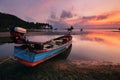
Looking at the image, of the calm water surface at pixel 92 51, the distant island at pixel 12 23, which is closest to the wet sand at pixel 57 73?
the calm water surface at pixel 92 51

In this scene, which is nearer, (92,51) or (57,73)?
(57,73)

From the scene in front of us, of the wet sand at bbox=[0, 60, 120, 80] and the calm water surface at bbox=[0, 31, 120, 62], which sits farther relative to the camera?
the calm water surface at bbox=[0, 31, 120, 62]

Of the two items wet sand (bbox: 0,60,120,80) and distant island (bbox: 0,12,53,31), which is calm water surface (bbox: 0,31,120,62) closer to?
wet sand (bbox: 0,60,120,80)

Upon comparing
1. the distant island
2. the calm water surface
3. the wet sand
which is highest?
the distant island

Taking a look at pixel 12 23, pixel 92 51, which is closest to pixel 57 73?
pixel 92 51

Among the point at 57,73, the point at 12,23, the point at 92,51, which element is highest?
the point at 12,23

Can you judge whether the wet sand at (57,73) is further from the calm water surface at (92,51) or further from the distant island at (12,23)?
the distant island at (12,23)

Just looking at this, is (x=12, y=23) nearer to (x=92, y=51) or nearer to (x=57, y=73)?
(x=92, y=51)

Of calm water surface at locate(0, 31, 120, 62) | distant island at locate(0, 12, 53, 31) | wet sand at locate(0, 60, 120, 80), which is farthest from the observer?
distant island at locate(0, 12, 53, 31)

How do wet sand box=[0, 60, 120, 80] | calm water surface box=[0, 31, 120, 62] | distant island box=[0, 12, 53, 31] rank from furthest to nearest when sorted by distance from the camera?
distant island box=[0, 12, 53, 31] → calm water surface box=[0, 31, 120, 62] → wet sand box=[0, 60, 120, 80]

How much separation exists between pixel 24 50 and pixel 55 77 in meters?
2.90

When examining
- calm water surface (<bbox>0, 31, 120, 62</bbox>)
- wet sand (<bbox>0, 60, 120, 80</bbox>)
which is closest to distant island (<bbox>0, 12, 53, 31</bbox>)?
calm water surface (<bbox>0, 31, 120, 62</bbox>)

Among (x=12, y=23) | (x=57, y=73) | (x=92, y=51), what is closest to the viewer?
(x=57, y=73)

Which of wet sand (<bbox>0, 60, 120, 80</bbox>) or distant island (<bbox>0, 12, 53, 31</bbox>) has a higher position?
distant island (<bbox>0, 12, 53, 31</bbox>)
